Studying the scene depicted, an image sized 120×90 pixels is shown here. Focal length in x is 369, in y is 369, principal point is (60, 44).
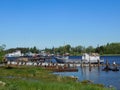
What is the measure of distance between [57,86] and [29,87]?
13.2 ft

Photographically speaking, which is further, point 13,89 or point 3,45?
point 3,45

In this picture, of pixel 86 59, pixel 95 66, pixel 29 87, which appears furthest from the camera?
pixel 86 59

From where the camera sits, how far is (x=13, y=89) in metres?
34.4

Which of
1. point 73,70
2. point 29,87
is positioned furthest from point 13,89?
point 73,70

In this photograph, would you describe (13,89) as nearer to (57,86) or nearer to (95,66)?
(57,86)

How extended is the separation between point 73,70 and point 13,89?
3066 inches

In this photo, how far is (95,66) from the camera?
456 ft

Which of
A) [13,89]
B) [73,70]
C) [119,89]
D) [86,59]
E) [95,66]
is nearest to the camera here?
[13,89]

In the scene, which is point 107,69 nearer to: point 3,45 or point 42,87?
point 3,45

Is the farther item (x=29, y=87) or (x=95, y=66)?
(x=95, y=66)

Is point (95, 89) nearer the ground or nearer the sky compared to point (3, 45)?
nearer the ground

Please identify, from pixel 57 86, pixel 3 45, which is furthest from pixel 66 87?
pixel 3 45

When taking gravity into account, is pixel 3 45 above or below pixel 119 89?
above

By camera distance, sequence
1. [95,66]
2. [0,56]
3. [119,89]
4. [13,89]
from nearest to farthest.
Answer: [13,89] < [119,89] < [0,56] < [95,66]
